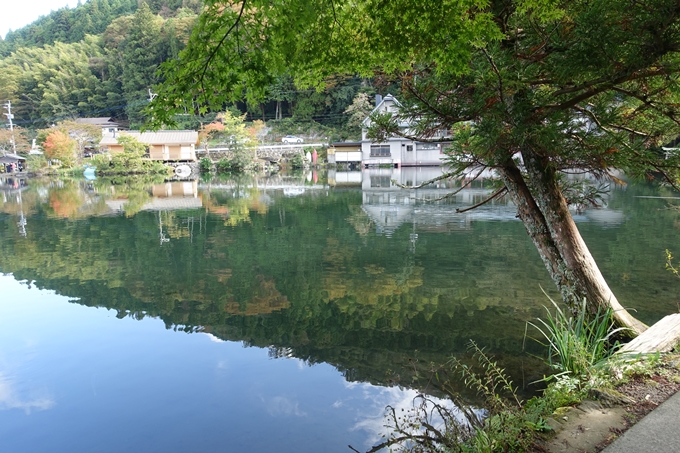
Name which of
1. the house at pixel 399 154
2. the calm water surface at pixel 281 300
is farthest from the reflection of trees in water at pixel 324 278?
the house at pixel 399 154

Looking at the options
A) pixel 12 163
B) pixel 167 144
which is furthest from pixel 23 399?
pixel 12 163

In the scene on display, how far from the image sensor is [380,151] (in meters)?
36.1

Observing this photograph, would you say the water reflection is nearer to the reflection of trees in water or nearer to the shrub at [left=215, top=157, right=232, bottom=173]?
the reflection of trees in water

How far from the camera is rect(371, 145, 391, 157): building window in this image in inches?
1411

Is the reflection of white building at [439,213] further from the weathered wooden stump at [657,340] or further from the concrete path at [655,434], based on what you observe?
the concrete path at [655,434]

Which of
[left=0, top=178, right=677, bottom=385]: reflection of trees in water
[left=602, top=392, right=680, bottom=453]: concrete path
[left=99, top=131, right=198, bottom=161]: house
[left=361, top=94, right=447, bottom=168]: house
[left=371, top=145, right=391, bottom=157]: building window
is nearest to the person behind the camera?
[left=602, top=392, right=680, bottom=453]: concrete path

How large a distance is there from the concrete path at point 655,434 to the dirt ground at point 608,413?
5 cm

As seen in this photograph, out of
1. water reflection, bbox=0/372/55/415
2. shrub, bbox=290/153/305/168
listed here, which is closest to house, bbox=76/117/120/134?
shrub, bbox=290/153/305/168

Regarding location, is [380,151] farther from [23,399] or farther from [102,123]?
[23,399]

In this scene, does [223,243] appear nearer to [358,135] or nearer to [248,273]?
[248,273]

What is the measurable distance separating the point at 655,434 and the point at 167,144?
1529 inches

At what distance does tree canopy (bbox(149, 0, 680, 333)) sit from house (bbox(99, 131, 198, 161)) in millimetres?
35529

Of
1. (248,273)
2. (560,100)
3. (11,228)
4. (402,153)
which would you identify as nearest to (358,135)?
(402,153)

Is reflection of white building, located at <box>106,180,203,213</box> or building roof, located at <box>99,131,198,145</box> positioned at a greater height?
building roof, located at <box>99,131,198,145</box>
